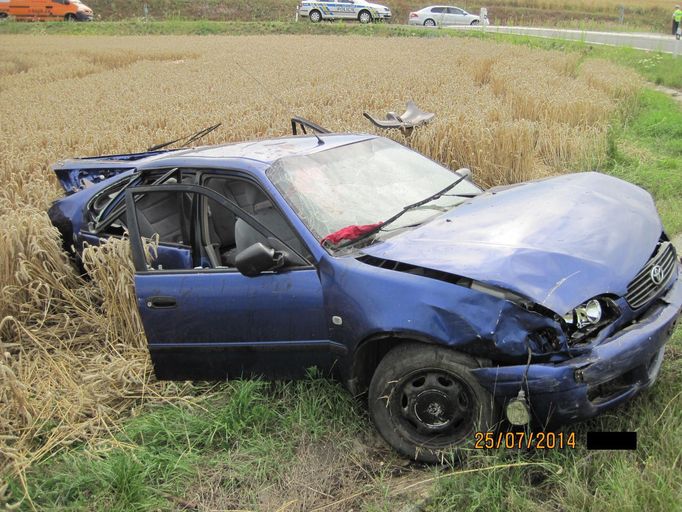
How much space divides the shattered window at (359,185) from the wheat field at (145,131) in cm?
153

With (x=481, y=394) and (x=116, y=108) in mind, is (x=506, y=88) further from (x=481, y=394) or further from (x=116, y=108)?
(x=481, y=394)

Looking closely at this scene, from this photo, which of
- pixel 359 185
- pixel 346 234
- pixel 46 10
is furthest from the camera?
pixel 46 10

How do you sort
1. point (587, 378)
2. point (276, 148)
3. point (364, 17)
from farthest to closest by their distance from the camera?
point (364, 17)
point (276, 148)
point (587, 378)

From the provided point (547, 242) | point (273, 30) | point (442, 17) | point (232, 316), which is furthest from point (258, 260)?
point (442, 17)

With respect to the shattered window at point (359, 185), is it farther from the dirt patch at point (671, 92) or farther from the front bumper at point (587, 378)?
the dirt patch at point (671, 92)

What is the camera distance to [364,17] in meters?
39.2

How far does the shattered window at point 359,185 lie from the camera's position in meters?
3.86

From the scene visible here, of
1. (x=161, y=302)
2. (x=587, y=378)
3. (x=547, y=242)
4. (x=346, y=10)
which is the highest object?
(x=346, y=10)

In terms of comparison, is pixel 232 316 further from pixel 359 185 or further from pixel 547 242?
pixel 547 242

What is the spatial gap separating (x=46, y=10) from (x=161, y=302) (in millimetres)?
45832

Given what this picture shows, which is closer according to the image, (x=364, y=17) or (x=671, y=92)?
(x=671, y=92)

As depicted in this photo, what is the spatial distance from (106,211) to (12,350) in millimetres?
1319

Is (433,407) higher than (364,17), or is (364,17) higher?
(364,17)

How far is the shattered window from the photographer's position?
12.7 ft
